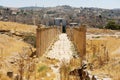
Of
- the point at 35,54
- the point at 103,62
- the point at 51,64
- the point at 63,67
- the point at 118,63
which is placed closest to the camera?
the point at 118,63

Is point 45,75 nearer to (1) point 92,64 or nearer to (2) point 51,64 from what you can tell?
(1) point 92,64

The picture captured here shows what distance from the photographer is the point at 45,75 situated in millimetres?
21422

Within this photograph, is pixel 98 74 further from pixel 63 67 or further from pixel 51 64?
pixel 51 64

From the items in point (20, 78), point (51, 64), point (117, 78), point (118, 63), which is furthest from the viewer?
point (51, 64)

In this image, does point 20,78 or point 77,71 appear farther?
point 77,71

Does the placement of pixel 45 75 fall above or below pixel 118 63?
below

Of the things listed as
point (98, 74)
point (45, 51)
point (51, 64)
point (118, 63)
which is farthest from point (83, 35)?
point (98, 74)

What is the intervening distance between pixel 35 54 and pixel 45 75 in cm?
1085

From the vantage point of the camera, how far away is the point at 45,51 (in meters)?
32.9

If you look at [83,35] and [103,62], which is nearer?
[103,62]

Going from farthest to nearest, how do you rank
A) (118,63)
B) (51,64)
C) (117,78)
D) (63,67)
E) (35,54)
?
1. (35,54)
2. (51,64)
3. (63,67)
4. (118,63)
5. (117,78)

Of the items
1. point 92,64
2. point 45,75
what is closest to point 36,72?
point 45,75

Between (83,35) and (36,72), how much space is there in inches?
478

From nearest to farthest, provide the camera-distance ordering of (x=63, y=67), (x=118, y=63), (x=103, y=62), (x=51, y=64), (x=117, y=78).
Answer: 1. (x=117, y=78)
2. (x=118, y=63)
3. (x=103, y=62)
4. (x=63, y=67)
5. (x=51, y=64)
